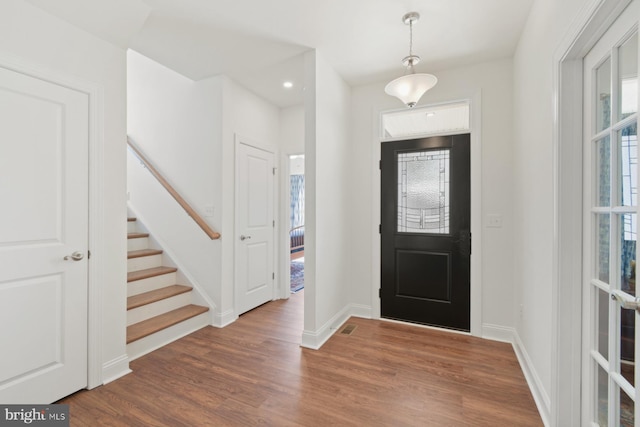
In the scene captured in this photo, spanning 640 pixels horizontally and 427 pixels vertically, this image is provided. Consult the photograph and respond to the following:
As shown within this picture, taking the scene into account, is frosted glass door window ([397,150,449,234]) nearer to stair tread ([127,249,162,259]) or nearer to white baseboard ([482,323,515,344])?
white baseboard ([482,323,515,344])

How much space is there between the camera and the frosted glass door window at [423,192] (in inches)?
119

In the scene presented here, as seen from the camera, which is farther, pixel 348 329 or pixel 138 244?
pixel 138 244

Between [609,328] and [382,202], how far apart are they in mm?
2180

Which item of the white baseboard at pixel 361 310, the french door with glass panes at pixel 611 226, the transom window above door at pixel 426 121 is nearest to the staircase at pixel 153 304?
the white baseboard at pixel 361 310

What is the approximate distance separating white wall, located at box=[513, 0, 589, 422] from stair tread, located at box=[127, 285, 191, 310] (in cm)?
316

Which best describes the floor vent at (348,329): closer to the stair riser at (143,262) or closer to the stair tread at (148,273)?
the stair tread at (148,273)

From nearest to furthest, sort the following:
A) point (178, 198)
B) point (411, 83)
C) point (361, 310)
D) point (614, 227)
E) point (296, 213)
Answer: point (614, 227) → point (411, 83) → point (178, 198) → point (361, 310) → point (296, 213)

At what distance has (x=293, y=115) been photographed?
4.09m

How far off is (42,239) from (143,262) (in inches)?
60.3

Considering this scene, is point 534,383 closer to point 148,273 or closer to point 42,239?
point 42,239

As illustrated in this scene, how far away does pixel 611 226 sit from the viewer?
126cm

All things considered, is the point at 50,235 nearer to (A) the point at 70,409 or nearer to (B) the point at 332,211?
(A) the point at 70,409

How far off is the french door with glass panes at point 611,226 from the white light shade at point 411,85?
890 mm

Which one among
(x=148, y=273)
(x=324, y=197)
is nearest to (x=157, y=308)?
(x=148, y=273)
